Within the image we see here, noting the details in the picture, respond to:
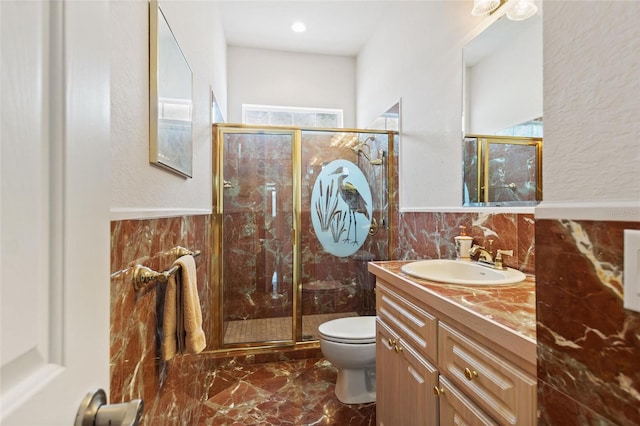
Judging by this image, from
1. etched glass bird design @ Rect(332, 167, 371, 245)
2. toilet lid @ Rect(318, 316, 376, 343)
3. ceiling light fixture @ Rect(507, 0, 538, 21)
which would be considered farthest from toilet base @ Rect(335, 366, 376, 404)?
ceiling light fixture @ Rect(507, 0, 538, 21)

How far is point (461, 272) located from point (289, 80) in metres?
2.85

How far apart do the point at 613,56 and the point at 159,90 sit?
1.18 metres

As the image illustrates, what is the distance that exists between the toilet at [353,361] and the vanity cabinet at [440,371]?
1.22 ft

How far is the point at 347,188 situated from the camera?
2.85m

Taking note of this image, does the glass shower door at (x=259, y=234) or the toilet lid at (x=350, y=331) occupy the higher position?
the glass shower door at (x=259, y=234)

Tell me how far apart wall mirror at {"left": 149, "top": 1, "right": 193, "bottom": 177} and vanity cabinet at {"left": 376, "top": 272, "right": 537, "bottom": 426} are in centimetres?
107

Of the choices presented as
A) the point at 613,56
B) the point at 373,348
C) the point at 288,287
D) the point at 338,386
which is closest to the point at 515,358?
the point at 613,56

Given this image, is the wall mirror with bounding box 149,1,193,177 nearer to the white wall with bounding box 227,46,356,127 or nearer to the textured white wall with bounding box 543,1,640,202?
the textured white wall with bounding box 543,1,640,202

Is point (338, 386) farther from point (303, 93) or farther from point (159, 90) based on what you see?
point (303, 93)

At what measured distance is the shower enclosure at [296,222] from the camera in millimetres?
2672

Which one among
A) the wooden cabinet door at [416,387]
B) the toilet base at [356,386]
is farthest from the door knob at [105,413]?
the toilet base at [356,386]

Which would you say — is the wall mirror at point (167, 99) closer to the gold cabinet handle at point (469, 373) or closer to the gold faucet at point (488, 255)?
the gold cabinet handle at point (469, 373)

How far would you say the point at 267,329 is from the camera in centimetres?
272

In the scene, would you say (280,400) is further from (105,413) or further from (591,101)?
(591,101)
